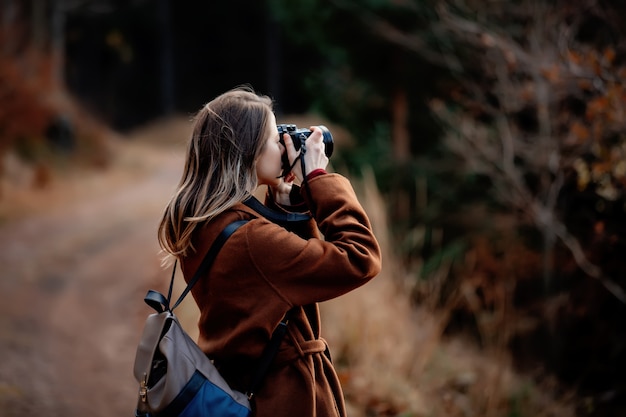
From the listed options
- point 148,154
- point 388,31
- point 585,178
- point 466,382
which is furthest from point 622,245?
point 148,154

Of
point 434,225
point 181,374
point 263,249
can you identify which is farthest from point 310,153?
point 434,225

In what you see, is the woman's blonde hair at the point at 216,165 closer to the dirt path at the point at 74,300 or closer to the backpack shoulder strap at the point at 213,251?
the backpack shoulder strap at the point at 213,251

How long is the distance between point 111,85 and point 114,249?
85.7 feet

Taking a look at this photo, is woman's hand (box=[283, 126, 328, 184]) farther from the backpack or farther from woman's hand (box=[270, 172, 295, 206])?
the backpack

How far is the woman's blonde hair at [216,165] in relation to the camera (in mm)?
1956

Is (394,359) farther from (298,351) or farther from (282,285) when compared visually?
(282,285)

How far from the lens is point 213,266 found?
193 cm

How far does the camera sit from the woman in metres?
1.88

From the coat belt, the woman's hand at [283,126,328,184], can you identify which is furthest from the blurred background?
the coat belt

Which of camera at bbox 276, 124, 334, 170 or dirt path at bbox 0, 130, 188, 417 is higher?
camera at bbox 276, 124, 334, 170

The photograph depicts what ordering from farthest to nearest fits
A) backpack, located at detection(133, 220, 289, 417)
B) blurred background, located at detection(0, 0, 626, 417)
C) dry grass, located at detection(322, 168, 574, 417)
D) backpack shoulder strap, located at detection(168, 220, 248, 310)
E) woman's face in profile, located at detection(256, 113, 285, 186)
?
blurred background, located at detection(0, 0, 626, 417) < dry grass, located at detection(322, 168, 574, 417) < woman's face in profile, located at detection(256, 113, 285, 186) < backpack shoulder strap, located at detection(168, 220, 248, 310) < backpack, located at detection(133, 220, 289, 417)

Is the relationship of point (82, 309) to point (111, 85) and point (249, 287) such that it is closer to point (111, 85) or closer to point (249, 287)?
point (249, 287)

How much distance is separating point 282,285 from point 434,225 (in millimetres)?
6449

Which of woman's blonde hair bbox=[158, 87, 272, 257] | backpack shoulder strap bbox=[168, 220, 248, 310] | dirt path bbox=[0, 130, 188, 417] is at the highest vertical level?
woman's blonde hair bbox=[158, 87, 272, 257]
